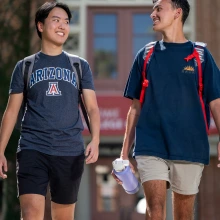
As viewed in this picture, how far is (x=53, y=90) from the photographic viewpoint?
23.1ft

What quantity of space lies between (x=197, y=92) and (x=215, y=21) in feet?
46.2

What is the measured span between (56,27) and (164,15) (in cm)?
83

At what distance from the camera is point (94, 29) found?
21375mm

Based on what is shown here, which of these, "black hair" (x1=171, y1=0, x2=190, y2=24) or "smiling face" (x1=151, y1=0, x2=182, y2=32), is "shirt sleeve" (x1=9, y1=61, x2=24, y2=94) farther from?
"black hair" (x1=171, y1=0, x2=190, y2=24)

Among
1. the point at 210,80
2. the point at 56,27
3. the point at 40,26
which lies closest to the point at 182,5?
the point at 210,80

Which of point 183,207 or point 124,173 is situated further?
point 183,207

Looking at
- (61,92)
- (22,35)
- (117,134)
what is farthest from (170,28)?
(117,134)

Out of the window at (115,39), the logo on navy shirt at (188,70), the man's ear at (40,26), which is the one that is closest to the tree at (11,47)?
the window at (115,39)

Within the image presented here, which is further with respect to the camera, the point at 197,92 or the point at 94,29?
the point at 94,29

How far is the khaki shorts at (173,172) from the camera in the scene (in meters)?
6.84

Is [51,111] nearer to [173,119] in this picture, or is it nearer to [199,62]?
[173,119]

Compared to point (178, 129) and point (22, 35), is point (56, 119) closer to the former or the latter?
point (178, 129)

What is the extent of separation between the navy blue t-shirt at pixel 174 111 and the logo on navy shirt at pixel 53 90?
65 centimetres

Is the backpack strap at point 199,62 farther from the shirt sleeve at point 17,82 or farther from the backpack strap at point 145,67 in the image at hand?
the shirt sleeve at point 17,82
